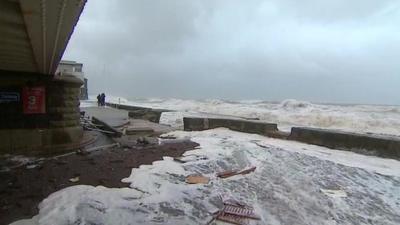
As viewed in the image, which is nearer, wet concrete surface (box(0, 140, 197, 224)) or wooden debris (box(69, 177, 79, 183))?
wet concrete surface (box(0, 140, 197, 224))

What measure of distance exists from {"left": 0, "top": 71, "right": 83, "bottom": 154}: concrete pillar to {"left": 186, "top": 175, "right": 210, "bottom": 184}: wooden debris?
20.3 feet

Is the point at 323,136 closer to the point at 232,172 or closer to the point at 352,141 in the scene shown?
the point at 352,141

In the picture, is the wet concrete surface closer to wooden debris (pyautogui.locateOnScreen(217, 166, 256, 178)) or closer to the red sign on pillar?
wooden debris (pyautogui.locateOnScreen(217, 166, 256, 178))

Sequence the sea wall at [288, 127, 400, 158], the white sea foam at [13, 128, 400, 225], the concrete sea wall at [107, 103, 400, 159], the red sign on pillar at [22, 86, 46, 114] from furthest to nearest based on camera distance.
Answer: the red sign on pillar at [22, 86, 46, 114]
the concrete sea wall at [107, 103, 400, 159]
the sea wall at [288, 127, 400, 158]
the white sea foam at [13, 128, 400, 225]

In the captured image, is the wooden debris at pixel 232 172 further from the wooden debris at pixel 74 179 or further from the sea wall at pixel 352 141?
the sea wall at pixel 352 141

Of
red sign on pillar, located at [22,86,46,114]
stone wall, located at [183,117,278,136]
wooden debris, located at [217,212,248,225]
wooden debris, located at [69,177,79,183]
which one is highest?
red sign on pillar, located at [22,86,46,114]

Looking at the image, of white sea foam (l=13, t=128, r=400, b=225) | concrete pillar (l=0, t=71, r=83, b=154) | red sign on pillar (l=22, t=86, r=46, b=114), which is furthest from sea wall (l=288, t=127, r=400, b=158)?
red sign on pillar (l=22, t=86, r=46, b=114)

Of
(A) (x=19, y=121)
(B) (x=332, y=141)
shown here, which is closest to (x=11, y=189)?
(A) (x=19, y=121)

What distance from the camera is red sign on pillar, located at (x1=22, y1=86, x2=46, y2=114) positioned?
1279 cm

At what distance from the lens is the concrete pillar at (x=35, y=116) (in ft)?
40.8

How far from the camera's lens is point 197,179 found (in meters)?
8.30

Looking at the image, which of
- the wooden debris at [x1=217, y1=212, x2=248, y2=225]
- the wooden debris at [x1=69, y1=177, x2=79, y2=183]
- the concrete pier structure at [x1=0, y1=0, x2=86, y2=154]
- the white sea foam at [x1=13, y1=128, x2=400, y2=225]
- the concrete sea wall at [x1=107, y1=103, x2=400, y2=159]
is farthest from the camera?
the concrete sea wall at [x1=107, y1=103, x2=400, y2=159]

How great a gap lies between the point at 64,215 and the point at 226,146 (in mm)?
7041

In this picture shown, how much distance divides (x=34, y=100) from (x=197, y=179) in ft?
24.5
